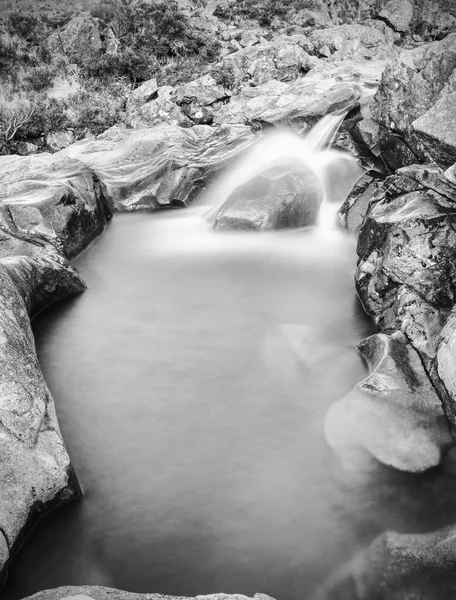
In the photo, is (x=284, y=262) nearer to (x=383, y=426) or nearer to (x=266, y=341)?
(x=266, y=341)

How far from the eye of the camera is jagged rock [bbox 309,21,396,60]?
28234mm

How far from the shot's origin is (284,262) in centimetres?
913

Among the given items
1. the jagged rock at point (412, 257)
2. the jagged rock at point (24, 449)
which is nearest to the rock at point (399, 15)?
the jagged rock at point (412, 257)

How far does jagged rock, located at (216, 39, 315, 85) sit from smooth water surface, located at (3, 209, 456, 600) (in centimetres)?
1842

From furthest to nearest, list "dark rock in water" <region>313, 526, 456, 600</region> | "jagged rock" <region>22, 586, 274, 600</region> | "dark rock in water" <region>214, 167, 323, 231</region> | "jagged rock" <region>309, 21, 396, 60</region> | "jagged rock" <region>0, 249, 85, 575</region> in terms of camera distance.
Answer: "jagged rock" <region>309, 21, 396, 60</region>, "dark rock in water" <region>214, 167, 323, 231</region>, "jagged rock" <region>0, 249, 85, 575</region>, "dark rock in water" <region>313, 526, 456, 600</region>, "jagged rock" <region>22, 586, 274, 600</region>

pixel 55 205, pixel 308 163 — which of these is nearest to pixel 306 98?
pixel 308 163

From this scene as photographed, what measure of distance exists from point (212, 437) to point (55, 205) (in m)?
6.47

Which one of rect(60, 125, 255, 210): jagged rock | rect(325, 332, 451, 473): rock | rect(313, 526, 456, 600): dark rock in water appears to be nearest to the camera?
rect(313, 526, 456, 600): dark rock in water

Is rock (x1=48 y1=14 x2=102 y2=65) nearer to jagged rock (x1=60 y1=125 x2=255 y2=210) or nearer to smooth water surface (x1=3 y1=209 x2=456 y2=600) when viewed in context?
jagged rock (x1=60 y1=125 x2=255 y2=210)

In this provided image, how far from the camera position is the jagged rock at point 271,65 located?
79.4 feet

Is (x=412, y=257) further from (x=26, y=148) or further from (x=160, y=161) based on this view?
(x=26, y=148)

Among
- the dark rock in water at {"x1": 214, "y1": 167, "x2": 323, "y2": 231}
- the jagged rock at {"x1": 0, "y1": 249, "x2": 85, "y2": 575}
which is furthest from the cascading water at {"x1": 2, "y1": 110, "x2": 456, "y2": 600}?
the dark rock in water at {"x1": 214, "y1": 167, "x2": 323, "y2": 231}

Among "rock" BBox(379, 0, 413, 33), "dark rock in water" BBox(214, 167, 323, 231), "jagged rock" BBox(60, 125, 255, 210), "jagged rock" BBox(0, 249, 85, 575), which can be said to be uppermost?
"rock" BBox(379, 0, 413, 33)

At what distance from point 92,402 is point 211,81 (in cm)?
2159
